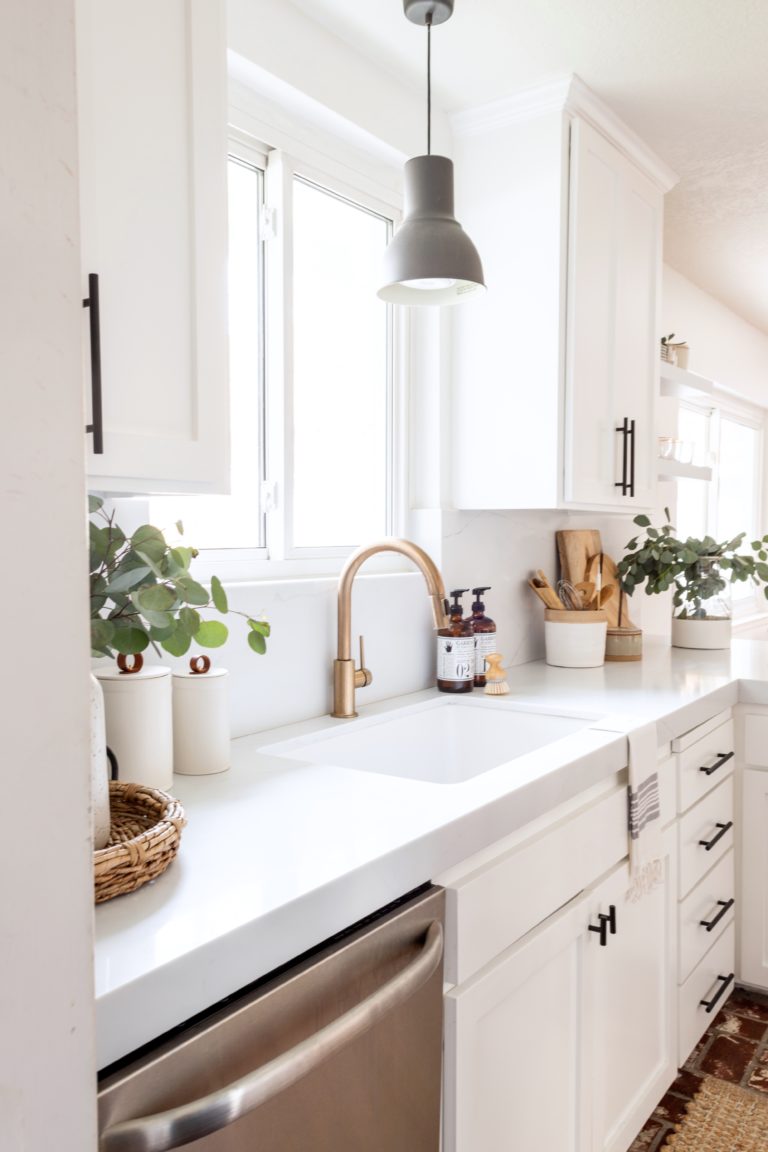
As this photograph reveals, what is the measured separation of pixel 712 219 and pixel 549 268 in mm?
1339

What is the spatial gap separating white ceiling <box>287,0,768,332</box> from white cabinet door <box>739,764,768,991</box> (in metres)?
1.78

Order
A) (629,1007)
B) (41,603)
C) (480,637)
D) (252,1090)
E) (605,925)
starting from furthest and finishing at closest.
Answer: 1. (480,637)
2. (629,1007)
3. (605,925)
4. (252,1090)
5. (41,603)

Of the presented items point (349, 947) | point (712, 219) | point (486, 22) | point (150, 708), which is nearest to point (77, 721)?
point (349, 947)

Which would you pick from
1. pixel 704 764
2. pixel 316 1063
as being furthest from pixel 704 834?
pixel 316 1063

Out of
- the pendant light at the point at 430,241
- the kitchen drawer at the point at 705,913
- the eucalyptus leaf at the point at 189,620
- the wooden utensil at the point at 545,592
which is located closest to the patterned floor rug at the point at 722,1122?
the kitchen drawer at the point at 705,913

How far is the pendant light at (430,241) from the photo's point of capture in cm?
160

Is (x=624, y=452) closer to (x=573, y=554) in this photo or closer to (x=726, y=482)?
(x=573, y=554)

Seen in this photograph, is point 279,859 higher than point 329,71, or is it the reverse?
point 329,71

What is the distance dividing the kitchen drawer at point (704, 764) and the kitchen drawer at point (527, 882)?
0.39 meters

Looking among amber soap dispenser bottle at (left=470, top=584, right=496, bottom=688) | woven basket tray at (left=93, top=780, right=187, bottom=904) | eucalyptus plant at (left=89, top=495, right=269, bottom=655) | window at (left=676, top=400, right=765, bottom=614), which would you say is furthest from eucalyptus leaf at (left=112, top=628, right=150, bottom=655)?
window at (left=676, top=400, right=765, bottom=614)

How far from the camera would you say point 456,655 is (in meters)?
2.17

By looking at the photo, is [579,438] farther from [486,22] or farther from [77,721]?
[77,721]

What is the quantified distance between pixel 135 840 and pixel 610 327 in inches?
79.4

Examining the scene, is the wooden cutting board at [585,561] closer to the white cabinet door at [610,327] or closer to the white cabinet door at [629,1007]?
the white cabinet door at [610,327]
